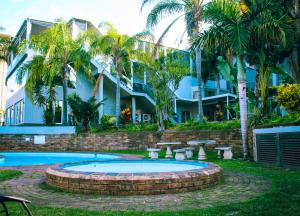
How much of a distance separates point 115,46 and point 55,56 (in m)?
4.21

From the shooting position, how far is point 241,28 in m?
10.9

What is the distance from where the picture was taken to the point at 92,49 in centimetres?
2064

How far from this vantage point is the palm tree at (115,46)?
19.8 m

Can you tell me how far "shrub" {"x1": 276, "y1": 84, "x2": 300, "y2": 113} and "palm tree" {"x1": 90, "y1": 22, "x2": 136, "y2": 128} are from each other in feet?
38.9

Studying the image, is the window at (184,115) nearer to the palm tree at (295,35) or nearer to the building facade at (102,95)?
the building facade at (102,95)

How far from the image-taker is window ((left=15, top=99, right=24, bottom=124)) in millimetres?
23936

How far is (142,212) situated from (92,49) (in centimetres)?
1747

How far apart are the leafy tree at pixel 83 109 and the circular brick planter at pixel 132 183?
1391 cm

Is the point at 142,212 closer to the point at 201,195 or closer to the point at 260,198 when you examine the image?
the point at 201,195

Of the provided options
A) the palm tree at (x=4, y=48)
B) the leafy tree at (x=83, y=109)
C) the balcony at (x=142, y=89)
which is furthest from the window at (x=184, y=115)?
the palm tree at (x=4, y=48)

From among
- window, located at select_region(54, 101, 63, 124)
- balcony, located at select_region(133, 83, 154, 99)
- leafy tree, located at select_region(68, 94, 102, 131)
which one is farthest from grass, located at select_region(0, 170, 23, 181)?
balcony, located at select_region(133, 83, 154, 99)

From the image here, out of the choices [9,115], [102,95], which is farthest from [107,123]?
[9,115]

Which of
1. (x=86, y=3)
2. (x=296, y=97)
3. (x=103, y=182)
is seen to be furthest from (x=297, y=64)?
(x=103, y=182)

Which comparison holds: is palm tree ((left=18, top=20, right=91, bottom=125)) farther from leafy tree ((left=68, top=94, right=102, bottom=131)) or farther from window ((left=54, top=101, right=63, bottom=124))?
window ((left=54, top=101, right=63, bottom=124))
